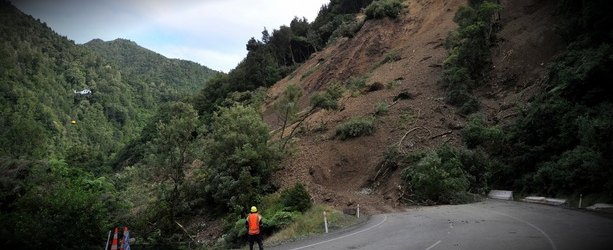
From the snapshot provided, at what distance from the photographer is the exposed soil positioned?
24859mm

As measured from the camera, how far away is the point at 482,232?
441 inches

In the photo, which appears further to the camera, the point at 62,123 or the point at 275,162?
the point at 62,123

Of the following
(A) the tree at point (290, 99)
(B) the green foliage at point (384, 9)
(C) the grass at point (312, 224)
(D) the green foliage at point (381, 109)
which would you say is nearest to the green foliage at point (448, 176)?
(C) the grass at point (312, 224)

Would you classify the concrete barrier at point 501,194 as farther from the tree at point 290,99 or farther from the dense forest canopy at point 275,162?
the tree at point 290,99

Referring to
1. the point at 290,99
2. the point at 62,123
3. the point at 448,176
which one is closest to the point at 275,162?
the point at 290,99

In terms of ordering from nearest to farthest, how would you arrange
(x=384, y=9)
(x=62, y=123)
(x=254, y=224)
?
(x=254, y=224)
(x=384, y=9)
(x=62, y=123)

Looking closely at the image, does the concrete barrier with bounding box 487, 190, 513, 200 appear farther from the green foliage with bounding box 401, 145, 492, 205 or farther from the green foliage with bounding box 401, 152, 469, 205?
the green foliage with bounding box 401, 152, 469, 205

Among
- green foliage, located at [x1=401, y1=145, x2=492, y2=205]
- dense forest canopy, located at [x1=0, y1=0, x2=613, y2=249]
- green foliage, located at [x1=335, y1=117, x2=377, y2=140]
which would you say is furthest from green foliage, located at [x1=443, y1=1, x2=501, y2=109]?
green foliage, located at [x1=401, y1=145, x2=492, y2=205]

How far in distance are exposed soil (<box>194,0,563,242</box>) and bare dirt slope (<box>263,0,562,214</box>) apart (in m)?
0.07

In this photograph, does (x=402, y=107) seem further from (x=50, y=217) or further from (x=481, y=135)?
(x=50, y=217)

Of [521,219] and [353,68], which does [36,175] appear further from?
[353,68]

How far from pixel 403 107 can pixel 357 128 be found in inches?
190

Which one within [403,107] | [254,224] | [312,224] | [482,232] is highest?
[403,107]

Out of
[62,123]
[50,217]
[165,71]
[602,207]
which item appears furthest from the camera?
[165,71]
